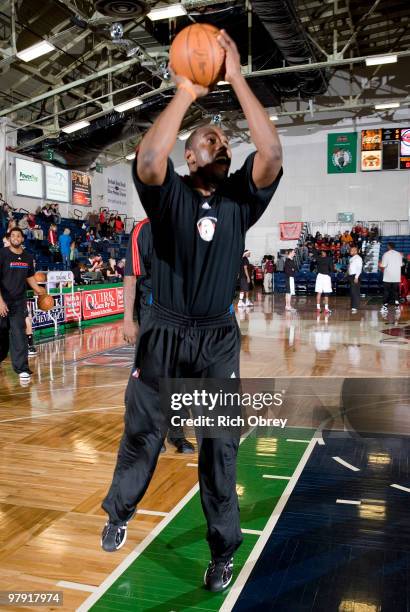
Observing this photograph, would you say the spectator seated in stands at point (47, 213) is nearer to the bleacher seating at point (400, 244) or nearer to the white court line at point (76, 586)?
the bleacher seating at point (400, 244)

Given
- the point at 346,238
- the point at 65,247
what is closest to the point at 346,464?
the point at 65,247

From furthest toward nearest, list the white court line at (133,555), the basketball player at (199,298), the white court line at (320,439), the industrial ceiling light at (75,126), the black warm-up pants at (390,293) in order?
the industrial ceiling light at (75,126) < the black warm-up pants at (390,293) < the white court line at (320,439) < the white court line at (133,555) < the basketball player at (199,298)

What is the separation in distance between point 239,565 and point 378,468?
1700 mm

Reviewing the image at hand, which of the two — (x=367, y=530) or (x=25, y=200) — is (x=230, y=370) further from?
(x=25, y=200)

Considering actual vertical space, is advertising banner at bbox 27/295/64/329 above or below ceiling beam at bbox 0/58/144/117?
below

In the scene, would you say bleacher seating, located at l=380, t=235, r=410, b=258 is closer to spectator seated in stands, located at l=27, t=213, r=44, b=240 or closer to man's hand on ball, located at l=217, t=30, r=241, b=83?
spectator seated in stands, located at l=27, t=213, r=44, b=240

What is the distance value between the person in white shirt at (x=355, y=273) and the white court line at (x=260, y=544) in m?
11.0

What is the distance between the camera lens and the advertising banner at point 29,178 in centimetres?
2047

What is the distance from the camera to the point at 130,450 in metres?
2.44

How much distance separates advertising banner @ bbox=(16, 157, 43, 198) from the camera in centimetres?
2047

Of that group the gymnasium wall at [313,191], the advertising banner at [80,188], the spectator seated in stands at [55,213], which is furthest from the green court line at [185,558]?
the gymnasium wall at [313,191]

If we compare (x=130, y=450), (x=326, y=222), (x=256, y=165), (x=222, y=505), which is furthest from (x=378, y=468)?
(x=326, y=222)

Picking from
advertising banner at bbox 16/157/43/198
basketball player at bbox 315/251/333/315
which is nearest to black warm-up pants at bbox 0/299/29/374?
basketball player at bbox 315/251/333/315

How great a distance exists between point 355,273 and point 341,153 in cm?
1256
